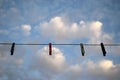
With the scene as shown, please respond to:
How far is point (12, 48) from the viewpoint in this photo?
1848cm

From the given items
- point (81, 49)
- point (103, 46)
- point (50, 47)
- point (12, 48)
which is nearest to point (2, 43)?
point (12, 48)

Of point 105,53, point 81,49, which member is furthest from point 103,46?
point 81,49

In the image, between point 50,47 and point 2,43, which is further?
point 50,47

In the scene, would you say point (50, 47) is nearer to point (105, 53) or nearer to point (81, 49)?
point (81, 49)

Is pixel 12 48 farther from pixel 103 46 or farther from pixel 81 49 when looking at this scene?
pixel 103 46

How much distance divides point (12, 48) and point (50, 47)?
373cm

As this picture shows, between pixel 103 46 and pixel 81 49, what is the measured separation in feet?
7.34

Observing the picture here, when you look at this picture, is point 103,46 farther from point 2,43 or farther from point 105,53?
point 2,43

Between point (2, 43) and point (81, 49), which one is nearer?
point (2, 43)

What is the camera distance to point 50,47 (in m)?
18.9

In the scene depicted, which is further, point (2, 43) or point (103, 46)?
point (103, 46)

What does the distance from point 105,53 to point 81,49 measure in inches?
94.5

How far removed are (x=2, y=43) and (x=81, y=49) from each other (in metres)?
7.71

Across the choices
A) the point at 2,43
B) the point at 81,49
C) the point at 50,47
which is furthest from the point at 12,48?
the point at 81,49
